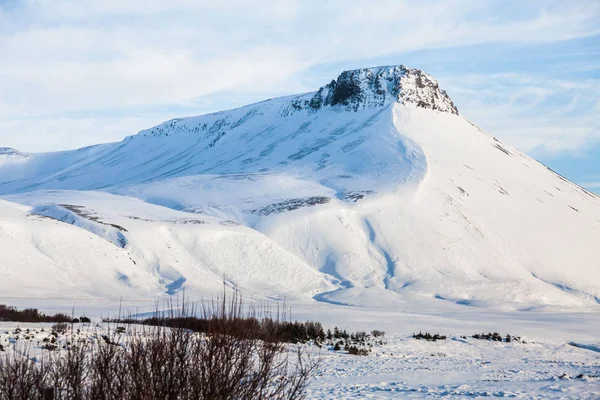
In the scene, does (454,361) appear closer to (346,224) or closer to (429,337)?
(429,337)

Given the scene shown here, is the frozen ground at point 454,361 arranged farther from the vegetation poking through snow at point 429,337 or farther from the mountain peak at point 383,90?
the mountain peak at point 383,90

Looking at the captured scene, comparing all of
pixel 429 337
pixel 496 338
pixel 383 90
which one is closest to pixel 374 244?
pixel 496 338

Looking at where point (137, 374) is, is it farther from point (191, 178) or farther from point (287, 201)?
point (191, 178)

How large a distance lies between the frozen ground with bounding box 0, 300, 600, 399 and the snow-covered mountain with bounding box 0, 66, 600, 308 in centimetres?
1443

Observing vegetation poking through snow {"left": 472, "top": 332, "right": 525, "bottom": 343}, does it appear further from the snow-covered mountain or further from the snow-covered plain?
the snow-covered mountain

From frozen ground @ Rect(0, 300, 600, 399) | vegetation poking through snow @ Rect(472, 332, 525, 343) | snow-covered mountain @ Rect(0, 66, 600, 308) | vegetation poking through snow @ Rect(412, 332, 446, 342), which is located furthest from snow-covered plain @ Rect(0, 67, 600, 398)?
vegetation poking through snow @ Rect(472, 332, 525, 343)

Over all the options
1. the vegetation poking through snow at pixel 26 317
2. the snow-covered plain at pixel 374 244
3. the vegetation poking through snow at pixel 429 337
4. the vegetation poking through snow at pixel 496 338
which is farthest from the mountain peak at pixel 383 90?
the vegetation poking through snow at pixel 26 317

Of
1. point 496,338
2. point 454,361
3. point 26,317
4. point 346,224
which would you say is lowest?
point 454,361

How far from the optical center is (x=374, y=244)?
65.9 metres

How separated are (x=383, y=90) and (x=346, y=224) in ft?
171

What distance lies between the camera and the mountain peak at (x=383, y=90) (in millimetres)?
112000

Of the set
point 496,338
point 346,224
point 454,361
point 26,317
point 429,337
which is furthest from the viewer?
point 346,224

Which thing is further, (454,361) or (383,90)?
(383,90)

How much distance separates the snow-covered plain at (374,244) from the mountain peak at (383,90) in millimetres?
389
